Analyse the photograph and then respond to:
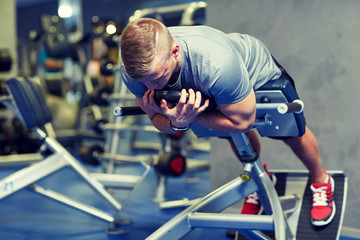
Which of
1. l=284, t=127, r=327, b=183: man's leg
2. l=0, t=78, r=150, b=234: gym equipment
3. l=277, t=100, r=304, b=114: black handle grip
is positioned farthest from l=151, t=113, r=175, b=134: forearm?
l=0, t=78, r=150, b=234: gym equipment

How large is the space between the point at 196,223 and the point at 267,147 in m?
1.01

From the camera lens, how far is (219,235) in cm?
268

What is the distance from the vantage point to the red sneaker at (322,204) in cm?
215

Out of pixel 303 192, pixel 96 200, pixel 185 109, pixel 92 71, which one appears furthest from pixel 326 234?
pixel 92 71

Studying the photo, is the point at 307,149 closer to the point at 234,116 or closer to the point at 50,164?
the point at 234,116

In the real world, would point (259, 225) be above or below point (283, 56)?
below

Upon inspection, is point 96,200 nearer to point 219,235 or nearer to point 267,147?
point 219,235

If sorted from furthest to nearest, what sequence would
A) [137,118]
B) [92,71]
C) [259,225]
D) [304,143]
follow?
[92,71] → [137,118] → [304,143] → [259,225]

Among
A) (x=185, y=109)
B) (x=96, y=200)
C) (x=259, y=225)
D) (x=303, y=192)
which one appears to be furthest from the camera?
(x=96, y=200)

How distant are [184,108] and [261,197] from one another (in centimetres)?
81

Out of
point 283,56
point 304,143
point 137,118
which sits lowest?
point 137,118

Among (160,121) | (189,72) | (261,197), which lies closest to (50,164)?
(160,121)

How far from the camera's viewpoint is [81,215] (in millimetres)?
3178

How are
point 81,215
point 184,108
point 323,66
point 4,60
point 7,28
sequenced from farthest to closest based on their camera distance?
point 7,28 → point 4,60 → point 81,215 → point 323,66 → point 184,108
